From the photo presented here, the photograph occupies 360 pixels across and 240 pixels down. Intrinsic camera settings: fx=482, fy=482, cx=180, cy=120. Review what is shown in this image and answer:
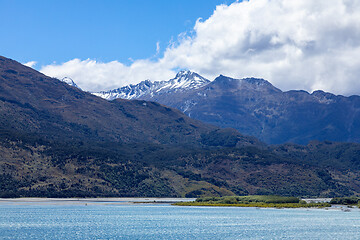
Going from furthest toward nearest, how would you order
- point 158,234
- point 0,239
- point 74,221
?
1. point 74,221
2. point 158,234
3. point 0,239

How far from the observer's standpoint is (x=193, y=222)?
5315 inches

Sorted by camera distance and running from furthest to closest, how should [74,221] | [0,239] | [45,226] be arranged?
[74,221] < [45,226] < [0,239]

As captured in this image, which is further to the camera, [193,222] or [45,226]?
[193,222]

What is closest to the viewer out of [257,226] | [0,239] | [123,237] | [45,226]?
[0,239]

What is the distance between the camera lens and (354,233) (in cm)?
10881

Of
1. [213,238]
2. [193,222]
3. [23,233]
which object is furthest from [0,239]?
[193,222]

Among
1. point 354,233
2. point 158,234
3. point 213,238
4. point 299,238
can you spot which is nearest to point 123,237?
point 158,234

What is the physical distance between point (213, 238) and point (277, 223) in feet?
132

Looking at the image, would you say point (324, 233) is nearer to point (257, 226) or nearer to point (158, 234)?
point (257, 226)

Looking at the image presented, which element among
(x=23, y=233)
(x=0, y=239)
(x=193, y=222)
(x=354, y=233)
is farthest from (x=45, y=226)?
(x=354, y=233)

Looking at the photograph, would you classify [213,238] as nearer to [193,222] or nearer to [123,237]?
[123,237]

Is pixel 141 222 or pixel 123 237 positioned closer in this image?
pixel 123 237

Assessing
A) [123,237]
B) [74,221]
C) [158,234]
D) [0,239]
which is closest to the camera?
[0,239]

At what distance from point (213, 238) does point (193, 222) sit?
118 feet
